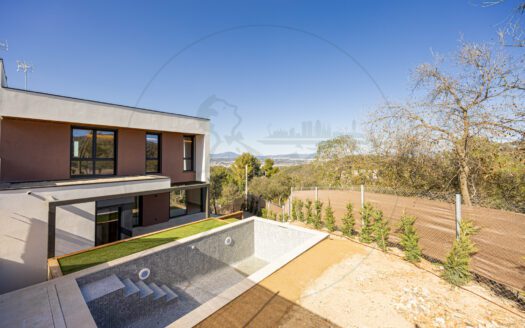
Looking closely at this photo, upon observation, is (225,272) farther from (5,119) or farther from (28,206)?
(5,119)

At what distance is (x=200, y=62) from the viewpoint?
345 inches

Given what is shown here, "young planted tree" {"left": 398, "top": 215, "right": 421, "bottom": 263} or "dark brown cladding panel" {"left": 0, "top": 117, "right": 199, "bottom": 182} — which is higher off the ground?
"dark brown cladding panel" {"left": 0, "top": 117, "right": 199, "bottom": 182}

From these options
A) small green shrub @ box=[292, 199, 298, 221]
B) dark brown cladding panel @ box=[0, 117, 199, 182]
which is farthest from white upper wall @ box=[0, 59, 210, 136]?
small green shrub @ box=[292, 199, 298, 221]

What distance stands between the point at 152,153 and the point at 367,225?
8.76 m

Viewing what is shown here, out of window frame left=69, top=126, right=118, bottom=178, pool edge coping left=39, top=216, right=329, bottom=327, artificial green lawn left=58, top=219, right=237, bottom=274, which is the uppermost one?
window frame left=69, top=126, right=118, bottom=178

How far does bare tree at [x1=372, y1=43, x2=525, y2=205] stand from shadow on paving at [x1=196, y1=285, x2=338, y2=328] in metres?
5.55

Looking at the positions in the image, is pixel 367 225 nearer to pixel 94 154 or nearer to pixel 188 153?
pixel 188 153

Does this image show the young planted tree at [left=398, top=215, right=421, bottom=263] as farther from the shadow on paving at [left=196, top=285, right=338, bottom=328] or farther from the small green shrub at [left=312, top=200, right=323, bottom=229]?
the shadow on paving at [left=196, top=285, right=338, bottom=328]

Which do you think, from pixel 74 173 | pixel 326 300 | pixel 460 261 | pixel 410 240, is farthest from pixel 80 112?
pixel 460 261

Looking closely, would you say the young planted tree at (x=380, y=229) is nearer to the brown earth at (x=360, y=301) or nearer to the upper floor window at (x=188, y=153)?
the brown earth at (x=360, y=301)

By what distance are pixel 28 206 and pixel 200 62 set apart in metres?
7.22

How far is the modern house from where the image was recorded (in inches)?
190

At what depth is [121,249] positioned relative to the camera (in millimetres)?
5531

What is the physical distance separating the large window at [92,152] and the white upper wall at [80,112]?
731mm
